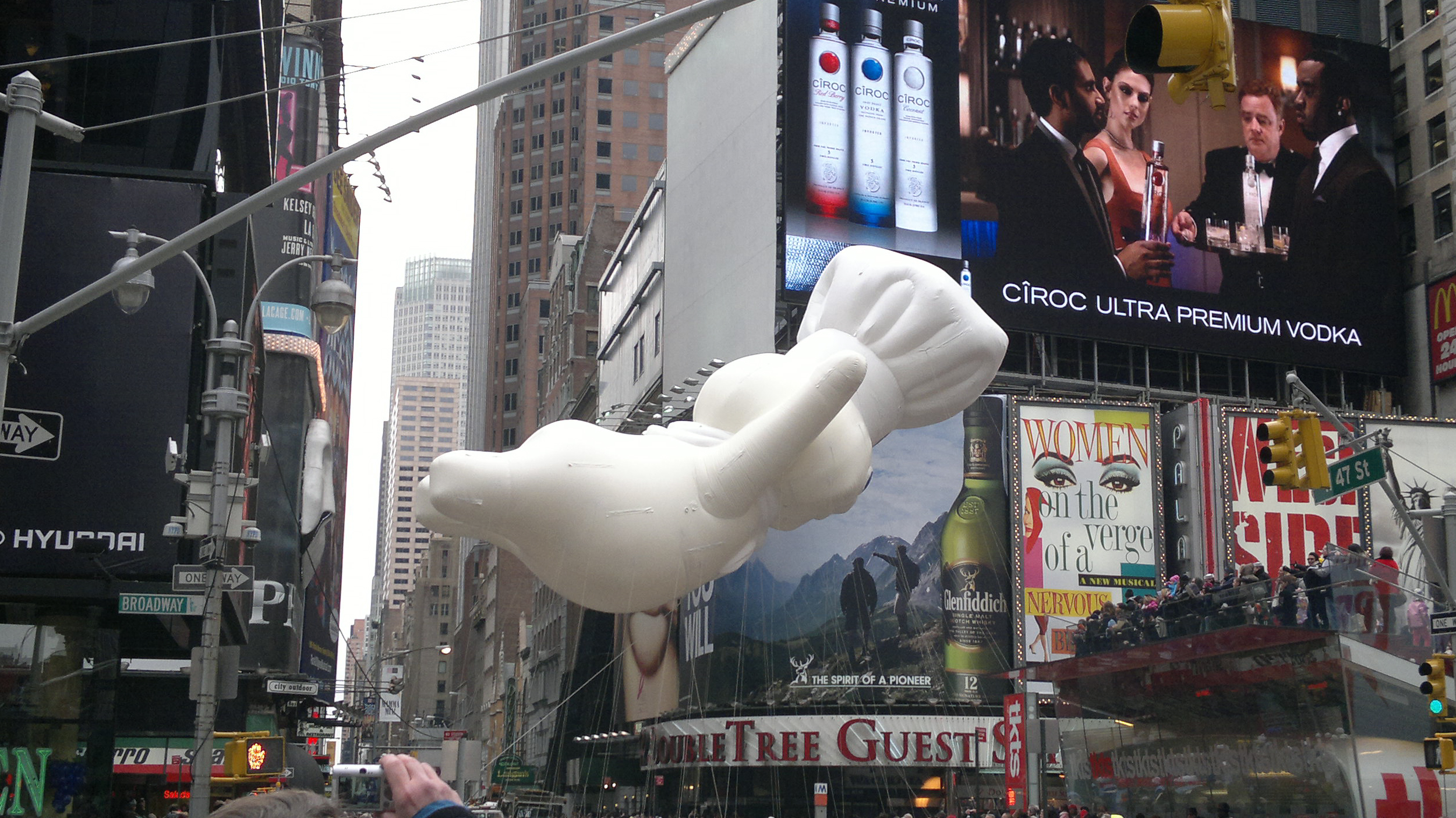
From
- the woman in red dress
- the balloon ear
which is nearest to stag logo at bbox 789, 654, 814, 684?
the woman in red dress

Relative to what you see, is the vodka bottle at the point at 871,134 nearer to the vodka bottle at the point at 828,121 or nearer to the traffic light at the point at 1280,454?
the vodka bottle at the point at 828,121

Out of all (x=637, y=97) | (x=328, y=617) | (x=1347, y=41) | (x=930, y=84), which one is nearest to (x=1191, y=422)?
(x=930, y=84)

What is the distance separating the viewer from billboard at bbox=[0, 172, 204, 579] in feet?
58.2

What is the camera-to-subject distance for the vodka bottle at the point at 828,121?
51.5 meters

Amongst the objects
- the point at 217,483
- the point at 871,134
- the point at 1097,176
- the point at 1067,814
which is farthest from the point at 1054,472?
the point at 217,483

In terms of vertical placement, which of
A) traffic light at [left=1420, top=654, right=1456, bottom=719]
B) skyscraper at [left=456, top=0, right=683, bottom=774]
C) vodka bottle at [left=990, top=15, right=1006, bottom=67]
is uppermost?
skyscraper at [left=456, top=0, right=683, bottom=774]

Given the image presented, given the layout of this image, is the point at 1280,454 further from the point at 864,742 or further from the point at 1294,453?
the point at 864,742

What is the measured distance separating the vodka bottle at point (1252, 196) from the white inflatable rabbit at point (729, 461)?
5029 cm

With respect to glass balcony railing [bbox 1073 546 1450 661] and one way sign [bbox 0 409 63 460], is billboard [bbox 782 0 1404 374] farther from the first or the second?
one way sign [bbox 0 409 63 460]

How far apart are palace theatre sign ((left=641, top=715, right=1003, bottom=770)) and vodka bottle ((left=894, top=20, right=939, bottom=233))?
55.3 ft

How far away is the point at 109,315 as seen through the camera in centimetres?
1877

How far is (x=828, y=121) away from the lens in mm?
51812

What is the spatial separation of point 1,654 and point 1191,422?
4149 cm

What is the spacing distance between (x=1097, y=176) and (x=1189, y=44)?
49308 mm
